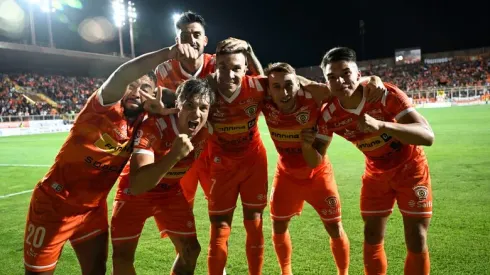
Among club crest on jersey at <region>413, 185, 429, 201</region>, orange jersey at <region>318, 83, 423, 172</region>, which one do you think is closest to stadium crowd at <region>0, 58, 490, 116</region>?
orange jersey at <region>318, 83, 423, 172</region>

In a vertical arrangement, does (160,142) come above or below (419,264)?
above

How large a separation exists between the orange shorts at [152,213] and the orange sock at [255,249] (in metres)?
0.65

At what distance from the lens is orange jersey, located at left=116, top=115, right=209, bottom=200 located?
275 cm

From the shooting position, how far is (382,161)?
3.22 m

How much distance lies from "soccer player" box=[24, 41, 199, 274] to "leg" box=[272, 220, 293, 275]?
1.54 meters

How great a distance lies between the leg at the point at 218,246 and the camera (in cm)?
328

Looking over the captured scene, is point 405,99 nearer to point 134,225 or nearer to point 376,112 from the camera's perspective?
point 376,112

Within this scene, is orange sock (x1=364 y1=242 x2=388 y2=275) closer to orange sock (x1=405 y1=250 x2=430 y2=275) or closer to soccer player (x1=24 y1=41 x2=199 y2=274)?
orange sock (x1=405 y1=250 x2=430 y2=275)

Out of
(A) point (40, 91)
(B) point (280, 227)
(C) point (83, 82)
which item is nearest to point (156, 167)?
(B) point (280, 227)

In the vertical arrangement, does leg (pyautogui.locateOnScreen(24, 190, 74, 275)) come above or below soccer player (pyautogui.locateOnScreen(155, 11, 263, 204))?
below

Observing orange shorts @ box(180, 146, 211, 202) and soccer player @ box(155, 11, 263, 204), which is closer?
soccer player @ box(155, 11, 263, 204)

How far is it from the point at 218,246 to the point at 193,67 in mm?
1853

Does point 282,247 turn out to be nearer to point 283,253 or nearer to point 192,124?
point 283,253

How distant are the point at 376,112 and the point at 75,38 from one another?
46679mm
